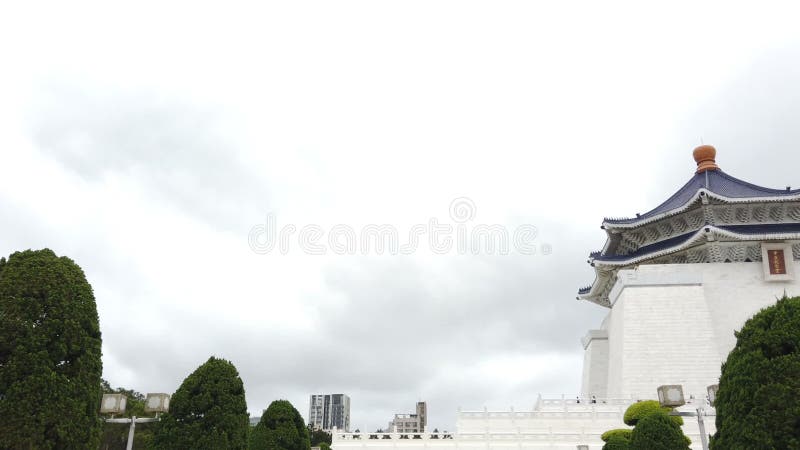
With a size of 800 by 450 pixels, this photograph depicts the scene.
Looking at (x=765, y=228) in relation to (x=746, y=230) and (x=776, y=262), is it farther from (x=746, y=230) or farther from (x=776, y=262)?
(x=776, y=262)

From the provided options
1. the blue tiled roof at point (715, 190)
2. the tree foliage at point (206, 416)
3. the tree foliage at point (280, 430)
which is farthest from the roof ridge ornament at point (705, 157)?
the tree foliage at point (206, 416)

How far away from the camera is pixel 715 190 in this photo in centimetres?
3472

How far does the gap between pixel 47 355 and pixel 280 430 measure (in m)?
8.44

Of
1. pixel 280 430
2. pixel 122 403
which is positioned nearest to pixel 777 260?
pixel 280 430

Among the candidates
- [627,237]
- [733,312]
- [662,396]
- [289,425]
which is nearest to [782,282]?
[733,312]

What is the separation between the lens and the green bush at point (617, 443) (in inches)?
708

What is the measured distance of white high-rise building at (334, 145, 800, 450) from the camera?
25828 millimetres

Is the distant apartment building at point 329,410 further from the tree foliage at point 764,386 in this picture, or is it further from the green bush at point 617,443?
the tree foliage at point 764,386

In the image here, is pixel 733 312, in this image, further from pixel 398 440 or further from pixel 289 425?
pixel 289 425

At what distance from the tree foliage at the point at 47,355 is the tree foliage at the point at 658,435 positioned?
39.1 feet

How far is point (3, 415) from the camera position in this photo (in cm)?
→ 979

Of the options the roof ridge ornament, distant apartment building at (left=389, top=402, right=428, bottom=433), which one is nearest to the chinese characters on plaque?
the roof ridge ornament

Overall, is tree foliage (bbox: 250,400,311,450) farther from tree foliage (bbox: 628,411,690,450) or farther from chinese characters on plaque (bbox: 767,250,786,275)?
chinese characters on plaque (bbox: 767,250,786,275)

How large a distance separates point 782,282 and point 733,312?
3.10 meters
